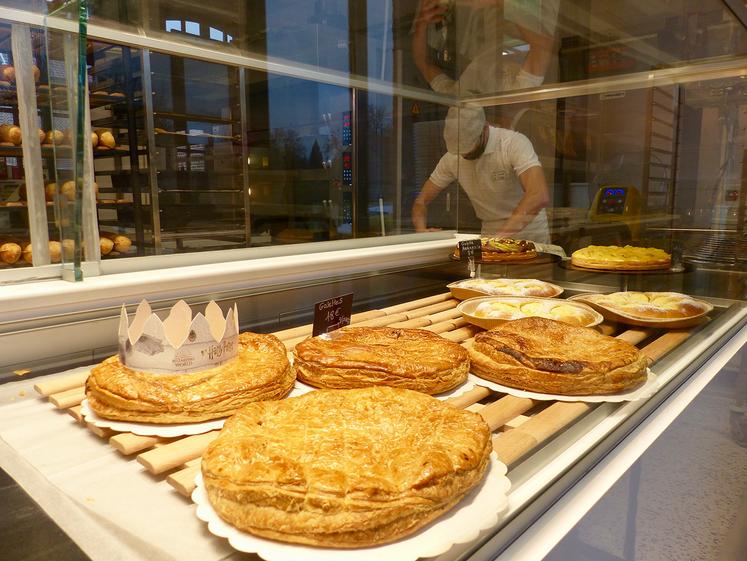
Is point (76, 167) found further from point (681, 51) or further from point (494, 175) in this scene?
point (681, 51)

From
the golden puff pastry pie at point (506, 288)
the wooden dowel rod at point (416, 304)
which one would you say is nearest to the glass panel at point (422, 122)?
the golden puff pastry pie at point (506, 288)

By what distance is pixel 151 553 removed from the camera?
0.54m

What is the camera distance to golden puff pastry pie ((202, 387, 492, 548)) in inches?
21.7

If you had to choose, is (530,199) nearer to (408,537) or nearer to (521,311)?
(521,311)

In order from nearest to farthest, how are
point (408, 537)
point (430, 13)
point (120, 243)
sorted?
point (408, 537), point (430, 13), point (120, 243)

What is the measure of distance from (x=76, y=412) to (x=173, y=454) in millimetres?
251

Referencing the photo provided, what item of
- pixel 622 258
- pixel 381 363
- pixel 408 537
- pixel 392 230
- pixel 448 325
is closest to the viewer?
pixel 408 537

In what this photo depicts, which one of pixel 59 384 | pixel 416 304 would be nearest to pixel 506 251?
pixel 416 304

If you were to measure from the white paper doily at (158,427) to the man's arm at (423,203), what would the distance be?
2.16 m

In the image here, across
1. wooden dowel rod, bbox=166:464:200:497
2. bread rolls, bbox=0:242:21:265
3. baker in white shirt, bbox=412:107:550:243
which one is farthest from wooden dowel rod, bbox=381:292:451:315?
bread rolls, bbox=0:242:21:265

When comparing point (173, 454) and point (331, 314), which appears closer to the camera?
point (173, 454)

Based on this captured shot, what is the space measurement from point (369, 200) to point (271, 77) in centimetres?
148

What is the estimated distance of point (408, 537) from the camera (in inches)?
22.5

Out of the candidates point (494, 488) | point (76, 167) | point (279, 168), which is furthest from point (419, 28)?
point (494, 488)
